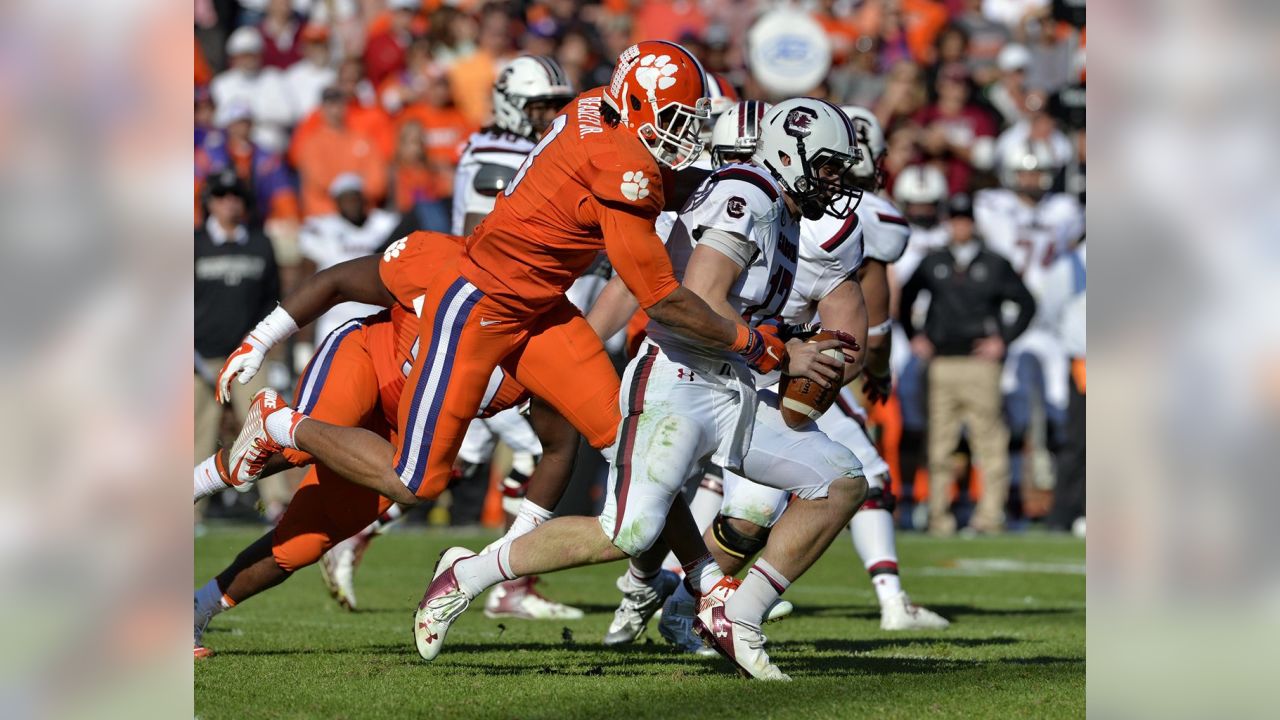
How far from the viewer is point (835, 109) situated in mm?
6113

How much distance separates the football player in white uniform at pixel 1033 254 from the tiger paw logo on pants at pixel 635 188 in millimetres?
8555

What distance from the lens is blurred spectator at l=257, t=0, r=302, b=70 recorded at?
53.1ft

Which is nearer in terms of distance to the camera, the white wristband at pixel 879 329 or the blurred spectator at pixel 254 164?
the white wristband at pixel 879 329

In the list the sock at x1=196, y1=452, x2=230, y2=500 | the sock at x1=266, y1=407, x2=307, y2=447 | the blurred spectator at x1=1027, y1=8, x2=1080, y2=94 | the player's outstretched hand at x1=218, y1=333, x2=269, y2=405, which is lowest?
the sock at x1=196, y1=452, x2=230, y2=500

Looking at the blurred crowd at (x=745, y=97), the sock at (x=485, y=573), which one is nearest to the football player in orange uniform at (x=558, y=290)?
the sock at (x=485, y=573)

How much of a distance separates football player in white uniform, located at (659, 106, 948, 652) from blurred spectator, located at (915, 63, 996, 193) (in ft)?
23.1

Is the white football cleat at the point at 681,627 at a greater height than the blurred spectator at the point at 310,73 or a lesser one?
lesser

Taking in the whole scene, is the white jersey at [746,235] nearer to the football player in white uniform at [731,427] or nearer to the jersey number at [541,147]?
the football player in white uniform at [731,427]

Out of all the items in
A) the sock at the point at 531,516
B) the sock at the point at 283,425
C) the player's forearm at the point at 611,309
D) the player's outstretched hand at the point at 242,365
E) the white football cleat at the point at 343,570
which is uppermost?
the player's forearm at the point at 611,309

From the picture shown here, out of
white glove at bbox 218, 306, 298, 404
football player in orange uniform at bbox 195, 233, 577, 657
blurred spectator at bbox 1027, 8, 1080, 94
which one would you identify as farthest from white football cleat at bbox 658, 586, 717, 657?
blurred spectator at bbox 1027, 8, 1080, 94

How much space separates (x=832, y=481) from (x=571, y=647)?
152cm

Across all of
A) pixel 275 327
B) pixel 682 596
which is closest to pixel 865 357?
pixel 682 596

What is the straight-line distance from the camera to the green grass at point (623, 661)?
5258mm

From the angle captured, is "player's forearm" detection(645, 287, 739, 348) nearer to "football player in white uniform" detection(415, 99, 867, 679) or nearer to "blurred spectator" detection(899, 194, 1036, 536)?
"football player in white uniform" detection(415, 99, 867, 679)
